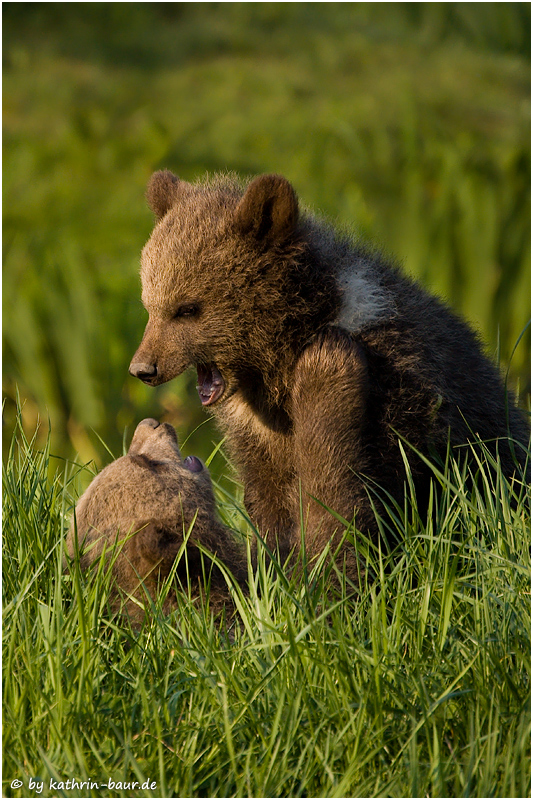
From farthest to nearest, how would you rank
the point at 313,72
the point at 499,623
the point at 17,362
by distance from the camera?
the point at 313,72
the point at 17,362
the point at 499,623

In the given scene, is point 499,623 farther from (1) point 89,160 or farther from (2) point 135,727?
(1) point 89,160

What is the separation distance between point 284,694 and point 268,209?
6.76 ft

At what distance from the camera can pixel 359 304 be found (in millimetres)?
3805

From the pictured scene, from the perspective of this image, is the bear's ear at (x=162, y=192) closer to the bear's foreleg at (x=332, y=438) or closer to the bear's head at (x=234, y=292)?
the bear's head at (x=234, y=292)

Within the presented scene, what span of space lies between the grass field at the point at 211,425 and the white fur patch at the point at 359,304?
764 mm

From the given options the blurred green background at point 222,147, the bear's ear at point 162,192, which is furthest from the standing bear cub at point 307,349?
the blurred green background at point 222,147

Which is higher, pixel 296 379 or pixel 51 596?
pixel 296 379

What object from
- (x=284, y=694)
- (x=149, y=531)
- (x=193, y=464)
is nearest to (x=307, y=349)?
(x=193, y=464)

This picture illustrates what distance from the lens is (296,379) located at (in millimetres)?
3703

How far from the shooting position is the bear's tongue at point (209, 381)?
13.0 feet

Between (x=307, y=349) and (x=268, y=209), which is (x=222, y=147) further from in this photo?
(x=307, y=349)

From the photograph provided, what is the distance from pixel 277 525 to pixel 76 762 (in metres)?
1.76

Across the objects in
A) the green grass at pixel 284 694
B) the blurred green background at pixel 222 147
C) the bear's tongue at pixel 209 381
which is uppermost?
the blurred green background at pixel 222 147

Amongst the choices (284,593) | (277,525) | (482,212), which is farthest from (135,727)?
(482,212)
